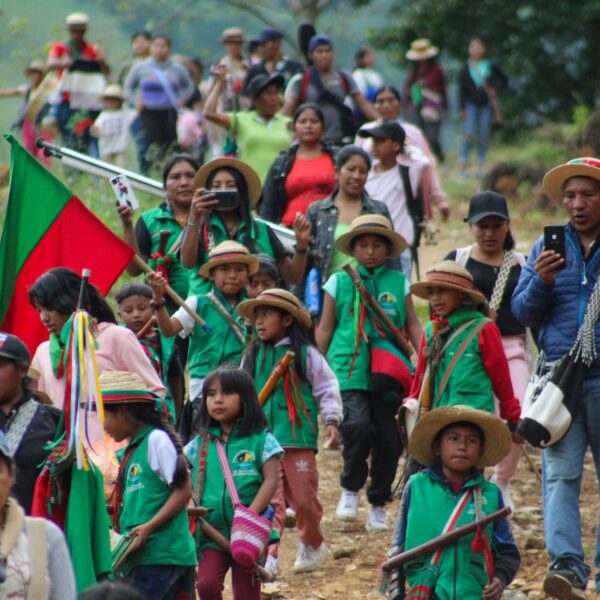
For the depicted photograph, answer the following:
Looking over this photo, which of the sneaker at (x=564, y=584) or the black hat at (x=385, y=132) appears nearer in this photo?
the sneaker at (x=564, y=584)

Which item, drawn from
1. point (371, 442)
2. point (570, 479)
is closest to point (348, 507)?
point (371, 442)

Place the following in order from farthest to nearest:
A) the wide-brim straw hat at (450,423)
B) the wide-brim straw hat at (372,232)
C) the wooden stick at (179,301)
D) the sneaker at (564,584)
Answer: the wide-brim straw hat at (372,232)
the wooden stick at (179,301)
the sneaker at (564,584)
the wide-brim straw hat at (450,423)

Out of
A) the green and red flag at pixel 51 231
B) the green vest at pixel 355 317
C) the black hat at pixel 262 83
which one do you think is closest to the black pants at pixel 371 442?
the green vest at pixel 355 317

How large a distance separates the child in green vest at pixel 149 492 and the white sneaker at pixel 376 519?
3.22 meters

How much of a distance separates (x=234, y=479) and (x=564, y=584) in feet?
5.65

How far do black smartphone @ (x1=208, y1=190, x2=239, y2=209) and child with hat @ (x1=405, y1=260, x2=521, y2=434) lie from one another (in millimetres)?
1596

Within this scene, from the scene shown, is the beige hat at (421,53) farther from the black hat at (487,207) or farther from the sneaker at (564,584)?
the sneaker at (564,584)

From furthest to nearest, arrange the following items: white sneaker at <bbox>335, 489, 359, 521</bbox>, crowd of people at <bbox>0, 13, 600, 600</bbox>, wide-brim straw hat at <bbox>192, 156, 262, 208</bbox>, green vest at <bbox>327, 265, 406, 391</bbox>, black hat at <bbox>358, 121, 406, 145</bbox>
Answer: black hat at <bbox>358, 121, 406, 145</bbox>, white sneaker at <bbox>335, 489, 359, 521</bbox>, wide-brim straw hat at <bbox>192, 156, 262, 208</bbox>, green vest at <bbox>327, 265, 406, 391</bbox>, crowd of people at <bbox>0, 13, 600, 600</bbox>

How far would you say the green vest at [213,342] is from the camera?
30.9ft

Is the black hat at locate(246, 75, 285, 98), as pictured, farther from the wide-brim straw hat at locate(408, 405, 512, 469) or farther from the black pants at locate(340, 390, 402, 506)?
the wide-brim straw hat at locate(408, 405, 512, 469)

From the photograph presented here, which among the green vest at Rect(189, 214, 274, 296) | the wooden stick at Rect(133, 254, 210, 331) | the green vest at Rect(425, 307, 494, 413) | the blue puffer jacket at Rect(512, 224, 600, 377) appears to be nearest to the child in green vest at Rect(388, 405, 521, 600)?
the blue puffer jacket at Rect(512, 224, 600, 377)

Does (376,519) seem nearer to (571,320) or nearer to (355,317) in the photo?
(355,317)

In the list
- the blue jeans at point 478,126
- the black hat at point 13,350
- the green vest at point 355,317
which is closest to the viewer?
the black hat at point 13,350

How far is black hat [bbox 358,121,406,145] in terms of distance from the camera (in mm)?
12094
